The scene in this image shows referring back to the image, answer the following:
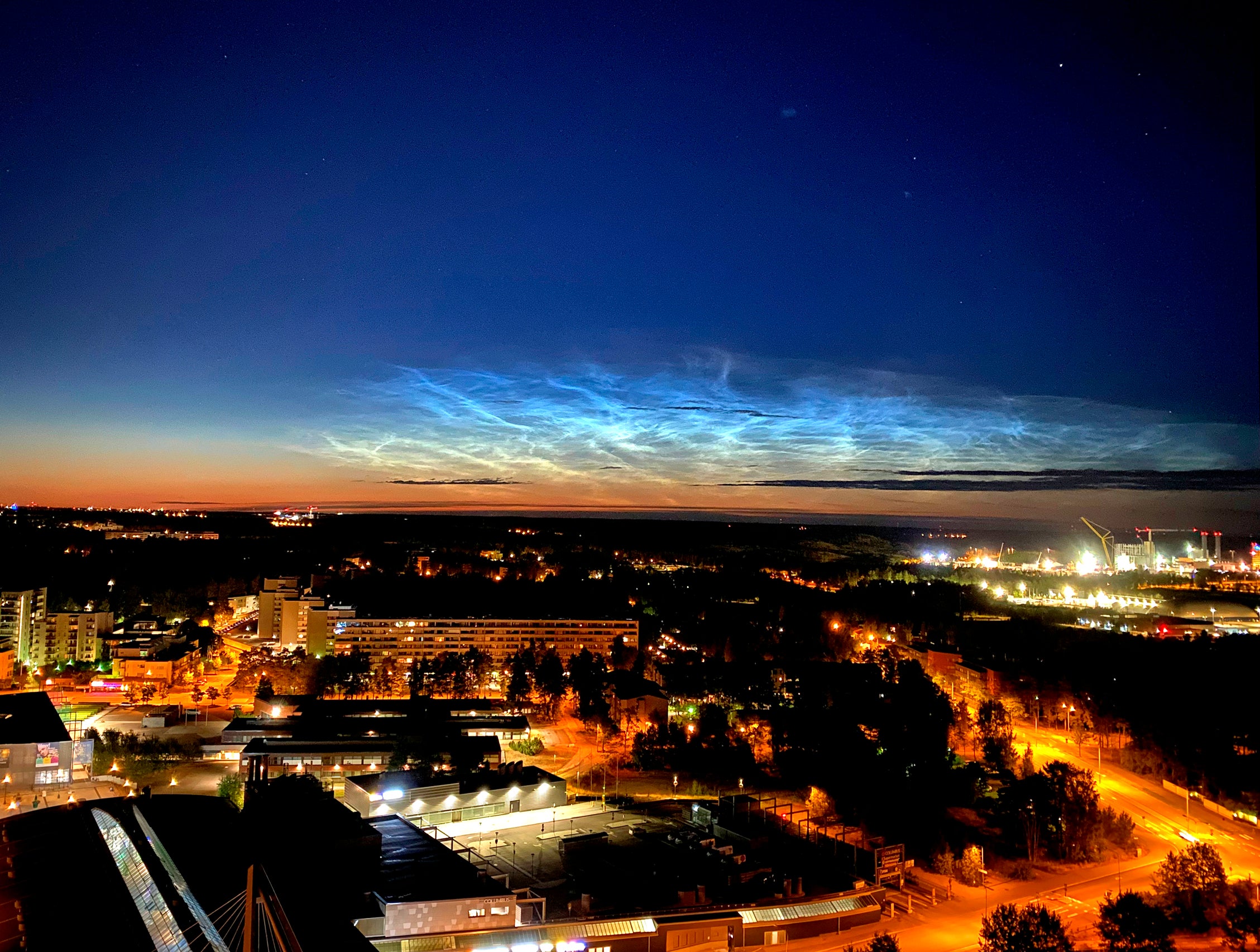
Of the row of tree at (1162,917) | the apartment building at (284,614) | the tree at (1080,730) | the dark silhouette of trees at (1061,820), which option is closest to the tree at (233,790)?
the row of tree at (1162,917)

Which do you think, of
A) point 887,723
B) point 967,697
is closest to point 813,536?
point 967,697

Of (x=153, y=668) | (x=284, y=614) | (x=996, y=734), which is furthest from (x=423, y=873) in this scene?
(x=284, y=614)

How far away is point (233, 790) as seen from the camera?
370 inches

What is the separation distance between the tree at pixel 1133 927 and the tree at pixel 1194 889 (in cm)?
74

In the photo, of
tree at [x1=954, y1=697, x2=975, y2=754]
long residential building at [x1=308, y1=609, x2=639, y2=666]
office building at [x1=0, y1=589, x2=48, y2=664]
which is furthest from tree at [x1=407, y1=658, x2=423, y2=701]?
tree at [x1=954, y1=697, x2=975, y2=754]

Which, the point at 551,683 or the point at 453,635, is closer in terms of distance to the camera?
the point at 551,683

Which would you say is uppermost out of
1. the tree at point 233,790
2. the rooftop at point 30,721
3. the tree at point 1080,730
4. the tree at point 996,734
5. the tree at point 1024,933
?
the rooftop at point 30,721

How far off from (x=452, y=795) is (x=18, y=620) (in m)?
13.0

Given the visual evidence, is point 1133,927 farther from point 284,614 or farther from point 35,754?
point 284,614

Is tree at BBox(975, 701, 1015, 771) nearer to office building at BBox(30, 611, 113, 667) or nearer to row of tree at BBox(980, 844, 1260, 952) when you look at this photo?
row of tree at BBox(980, 844, 1260, 952)

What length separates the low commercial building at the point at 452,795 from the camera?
30.0 feet

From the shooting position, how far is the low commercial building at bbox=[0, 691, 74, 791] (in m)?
9.26

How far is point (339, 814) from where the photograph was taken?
24.4 feet

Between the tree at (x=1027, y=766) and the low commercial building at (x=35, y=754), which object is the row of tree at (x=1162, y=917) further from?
the low commercial building at (x=35, y=754)
